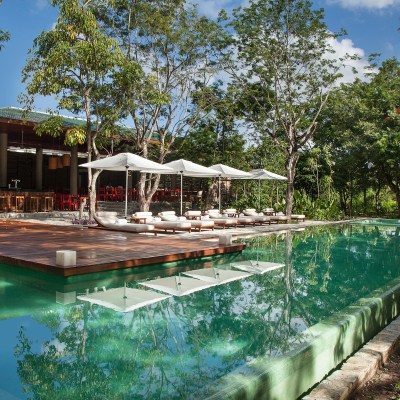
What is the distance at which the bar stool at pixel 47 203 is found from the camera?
64.7 feet

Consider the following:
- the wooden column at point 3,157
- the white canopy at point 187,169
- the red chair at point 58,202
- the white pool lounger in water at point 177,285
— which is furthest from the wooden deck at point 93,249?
the red chair at point 58,202

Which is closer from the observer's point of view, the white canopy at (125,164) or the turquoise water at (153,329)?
the turquoise water at (153,329)

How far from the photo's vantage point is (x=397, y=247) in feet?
39.7

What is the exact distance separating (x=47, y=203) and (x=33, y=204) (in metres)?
0.70

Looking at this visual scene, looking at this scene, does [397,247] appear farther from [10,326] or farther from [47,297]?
[10,326]

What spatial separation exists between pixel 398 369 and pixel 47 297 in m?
4.58

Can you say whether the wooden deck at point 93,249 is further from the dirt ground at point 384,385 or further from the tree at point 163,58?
the tree at point 163,58

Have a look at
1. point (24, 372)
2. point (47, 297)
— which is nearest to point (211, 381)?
point (24, 372)

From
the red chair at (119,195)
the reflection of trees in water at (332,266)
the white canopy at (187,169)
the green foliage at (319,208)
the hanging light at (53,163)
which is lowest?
the reflection of trees in water at (332,266)

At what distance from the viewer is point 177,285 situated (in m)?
6.93

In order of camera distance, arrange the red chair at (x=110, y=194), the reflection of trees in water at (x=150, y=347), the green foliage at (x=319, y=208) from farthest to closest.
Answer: the red chair at (x=110, y=194)
the green foliage at (x=319, y=208)
the reflection of trees in water at (x=150, y=347)

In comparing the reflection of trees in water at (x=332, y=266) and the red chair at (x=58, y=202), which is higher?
the red chair at (x=58, y=202)

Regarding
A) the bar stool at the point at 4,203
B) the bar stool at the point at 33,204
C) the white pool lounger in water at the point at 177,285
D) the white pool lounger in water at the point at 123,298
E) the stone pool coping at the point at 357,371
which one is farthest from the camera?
the bar stool at the point at 33,204

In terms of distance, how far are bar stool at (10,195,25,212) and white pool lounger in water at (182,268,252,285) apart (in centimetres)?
1302
